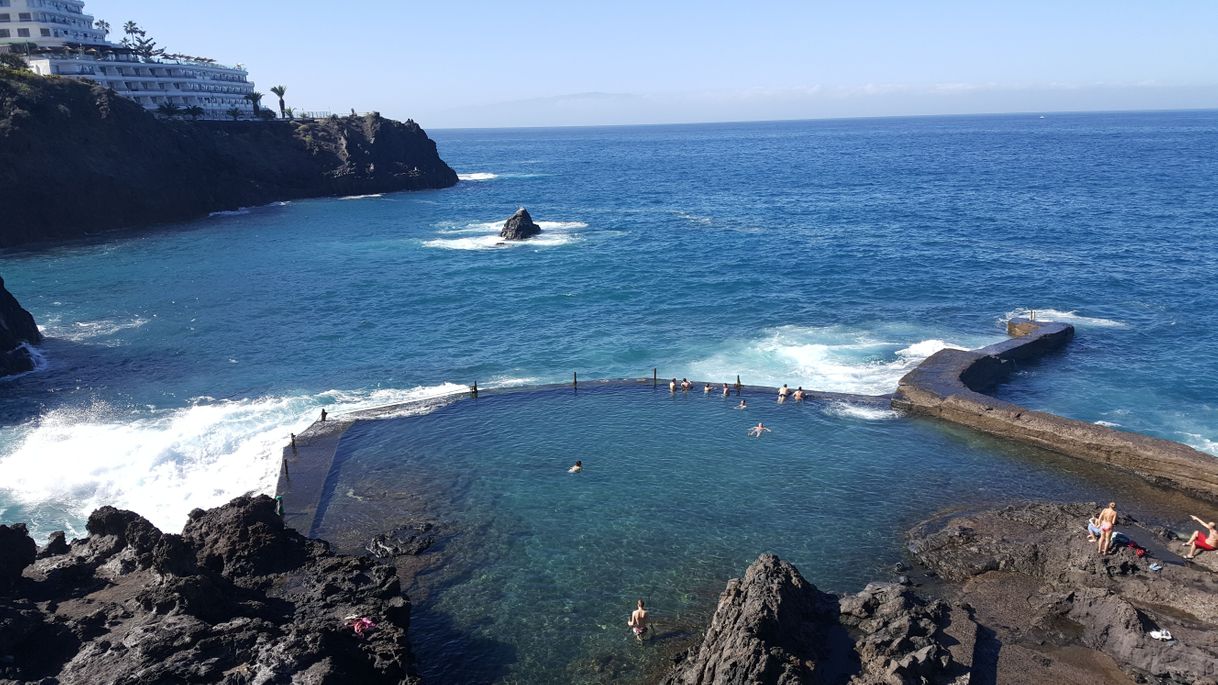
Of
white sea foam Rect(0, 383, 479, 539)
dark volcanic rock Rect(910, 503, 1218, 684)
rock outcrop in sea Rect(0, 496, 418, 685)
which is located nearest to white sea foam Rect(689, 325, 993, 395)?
dark volcanic rock Rect(910, 503, 1218, 684)

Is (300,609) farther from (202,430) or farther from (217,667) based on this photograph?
(202,430)

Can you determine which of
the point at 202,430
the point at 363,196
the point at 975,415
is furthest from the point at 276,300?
the point at 363,196

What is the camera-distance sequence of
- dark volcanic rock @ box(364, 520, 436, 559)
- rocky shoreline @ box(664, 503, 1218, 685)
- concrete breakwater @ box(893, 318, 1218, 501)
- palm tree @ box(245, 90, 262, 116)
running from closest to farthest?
1. rocky shoreline @ box(664, 503, 1218, 685)
2. dark volcanic rock @ box(364, 520, 436, 559)
3. concrete breakwater @ box(893, 318, 1218, 501)
4. palm tree @ box(245, 90, 262, 116)

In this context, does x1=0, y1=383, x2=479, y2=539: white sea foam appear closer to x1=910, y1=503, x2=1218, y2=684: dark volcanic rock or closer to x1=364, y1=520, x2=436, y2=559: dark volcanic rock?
x1=364, y1=520, x2=436, y2=559: dark volcanic rock

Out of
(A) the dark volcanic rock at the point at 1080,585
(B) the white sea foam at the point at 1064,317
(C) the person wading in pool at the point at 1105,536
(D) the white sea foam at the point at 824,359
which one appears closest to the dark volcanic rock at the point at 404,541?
(A) the dark volcanic rock at the point at 1080,585

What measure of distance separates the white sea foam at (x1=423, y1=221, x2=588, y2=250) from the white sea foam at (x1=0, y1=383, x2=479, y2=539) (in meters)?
46.9

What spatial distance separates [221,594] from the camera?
21.2m

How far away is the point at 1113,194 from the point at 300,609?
389ft

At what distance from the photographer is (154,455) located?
35469 millimetres

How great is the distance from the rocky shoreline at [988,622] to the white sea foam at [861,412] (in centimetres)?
1218

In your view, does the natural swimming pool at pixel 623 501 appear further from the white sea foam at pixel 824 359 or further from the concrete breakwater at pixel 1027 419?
the white sea foam at pixel 824 359

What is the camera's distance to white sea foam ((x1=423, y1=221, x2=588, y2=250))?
8788 cm

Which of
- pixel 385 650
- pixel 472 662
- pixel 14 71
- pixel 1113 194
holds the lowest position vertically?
pixel 472 662

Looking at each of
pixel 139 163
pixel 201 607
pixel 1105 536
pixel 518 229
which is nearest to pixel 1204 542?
pixel 1105 536
